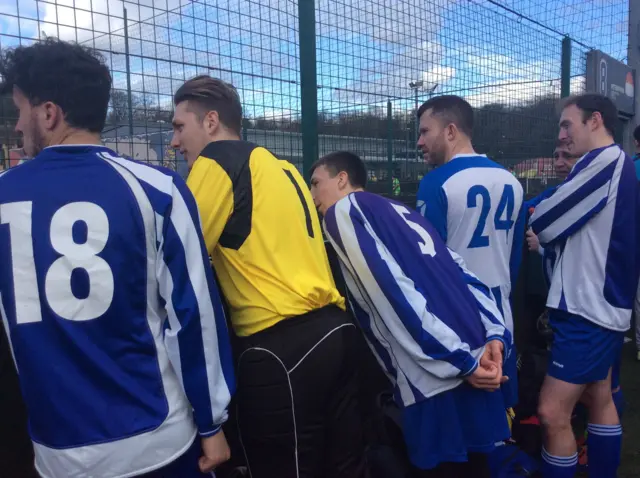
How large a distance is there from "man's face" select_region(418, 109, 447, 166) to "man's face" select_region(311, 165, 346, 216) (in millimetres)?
770

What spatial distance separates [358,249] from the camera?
78.9 inches

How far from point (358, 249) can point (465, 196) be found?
45.7 inches

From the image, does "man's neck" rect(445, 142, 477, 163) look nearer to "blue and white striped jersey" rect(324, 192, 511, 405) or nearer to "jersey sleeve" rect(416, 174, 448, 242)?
"jersey sleeve" rect(416, 174, 448, 242)

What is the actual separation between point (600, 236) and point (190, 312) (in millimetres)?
2189

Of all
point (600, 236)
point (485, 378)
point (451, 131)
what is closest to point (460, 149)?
point (451, 131)

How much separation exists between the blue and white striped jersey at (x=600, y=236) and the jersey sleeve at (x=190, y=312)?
200 centimetres

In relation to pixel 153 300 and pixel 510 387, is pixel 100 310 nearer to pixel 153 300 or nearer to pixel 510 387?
pixel 153 300

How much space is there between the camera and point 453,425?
6.53 feet

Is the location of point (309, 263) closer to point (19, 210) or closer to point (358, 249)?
point (358, 249)

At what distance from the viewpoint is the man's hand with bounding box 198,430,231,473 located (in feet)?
5.49

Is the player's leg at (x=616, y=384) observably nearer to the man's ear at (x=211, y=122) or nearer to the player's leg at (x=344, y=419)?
the player's leg at (x=344, y=419)

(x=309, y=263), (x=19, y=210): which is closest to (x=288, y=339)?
(x=309, y=263)

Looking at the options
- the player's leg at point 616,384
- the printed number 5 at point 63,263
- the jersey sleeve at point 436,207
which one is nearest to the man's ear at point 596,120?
the jersey sleeve at point 436,207

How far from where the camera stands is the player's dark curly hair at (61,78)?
160 cm
